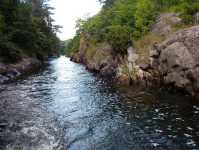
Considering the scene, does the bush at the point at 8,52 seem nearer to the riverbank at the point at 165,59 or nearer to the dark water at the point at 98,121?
the riverbank at the point at 165,59

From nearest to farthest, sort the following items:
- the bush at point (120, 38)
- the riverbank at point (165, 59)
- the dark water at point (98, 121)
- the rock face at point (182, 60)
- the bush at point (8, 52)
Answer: the dark water at point (98, 121)
the rock face at point (182, 60)
the riverbank at point (165, 59)
the bush at point (120, 38)
the bush at point (8, 52)

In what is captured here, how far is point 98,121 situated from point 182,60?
8.76 meters

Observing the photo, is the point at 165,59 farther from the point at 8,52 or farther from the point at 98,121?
the point at 8,52

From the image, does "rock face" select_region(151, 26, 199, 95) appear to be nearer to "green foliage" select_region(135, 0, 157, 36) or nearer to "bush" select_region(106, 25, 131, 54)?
"green foliage" select_region(135, 0, 157, 36)

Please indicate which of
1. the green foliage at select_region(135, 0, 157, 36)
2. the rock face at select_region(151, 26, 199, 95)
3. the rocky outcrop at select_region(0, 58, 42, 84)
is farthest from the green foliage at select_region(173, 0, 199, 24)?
the rocky outcrop at select_region(0, 58, 42, 84)

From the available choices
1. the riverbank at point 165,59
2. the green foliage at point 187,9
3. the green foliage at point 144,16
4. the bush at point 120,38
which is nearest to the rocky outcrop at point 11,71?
the riverbank at point 165,59

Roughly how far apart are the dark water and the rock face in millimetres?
1177

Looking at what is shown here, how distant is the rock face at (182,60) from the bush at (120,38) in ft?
28.9

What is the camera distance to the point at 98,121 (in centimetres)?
1617

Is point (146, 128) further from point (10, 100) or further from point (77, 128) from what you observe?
point (10, 100)

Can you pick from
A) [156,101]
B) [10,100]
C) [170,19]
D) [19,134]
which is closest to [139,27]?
[170,19]

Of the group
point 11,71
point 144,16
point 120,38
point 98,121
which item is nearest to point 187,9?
point 144,16

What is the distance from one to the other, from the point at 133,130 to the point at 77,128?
2861 millimetres

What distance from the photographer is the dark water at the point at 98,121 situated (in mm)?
12758
